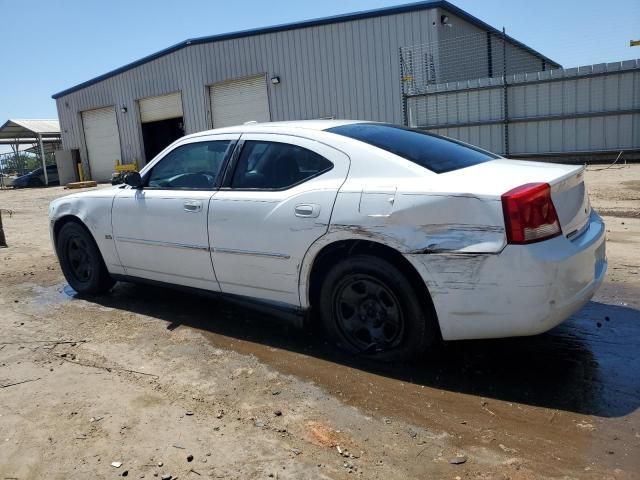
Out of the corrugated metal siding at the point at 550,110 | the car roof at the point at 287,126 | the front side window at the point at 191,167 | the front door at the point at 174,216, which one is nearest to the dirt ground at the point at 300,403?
the front door at the point at 174,216

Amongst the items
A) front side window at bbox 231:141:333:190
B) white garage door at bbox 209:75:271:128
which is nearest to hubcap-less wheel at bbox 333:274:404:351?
front side window at bbox 231:141:333:190

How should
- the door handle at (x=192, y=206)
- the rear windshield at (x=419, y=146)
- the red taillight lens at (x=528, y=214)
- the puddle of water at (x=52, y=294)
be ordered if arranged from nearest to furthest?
the red taillight lens at (x=528, y=214) → the rear windshield at (x=419, y=146) → the door handle at (x=192, y=206) → the puddle of water at (x=52, y=294)

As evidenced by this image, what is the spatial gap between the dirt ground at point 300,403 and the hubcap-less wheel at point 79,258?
31.4 inches

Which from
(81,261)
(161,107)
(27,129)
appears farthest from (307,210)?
(27,129)

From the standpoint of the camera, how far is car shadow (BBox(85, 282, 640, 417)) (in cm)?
315

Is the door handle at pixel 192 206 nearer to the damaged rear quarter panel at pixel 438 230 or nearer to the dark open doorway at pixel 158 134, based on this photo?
the damaged rear quarter panel at pixel 438 230

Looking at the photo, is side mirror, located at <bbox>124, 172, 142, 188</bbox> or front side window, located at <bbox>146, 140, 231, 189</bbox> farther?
side mirror, located at <bbox>124, 172, 142, 188</bbox>

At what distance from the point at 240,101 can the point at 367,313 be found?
2016 cm

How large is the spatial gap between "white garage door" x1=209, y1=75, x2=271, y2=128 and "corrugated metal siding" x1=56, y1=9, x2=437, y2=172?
1.02 ft

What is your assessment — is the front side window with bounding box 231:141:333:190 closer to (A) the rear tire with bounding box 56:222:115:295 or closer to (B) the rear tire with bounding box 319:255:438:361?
(B) the rear tire with bounding box 319:255:438:361

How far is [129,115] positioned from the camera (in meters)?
26.6

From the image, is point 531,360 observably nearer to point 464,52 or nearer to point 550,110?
point 550,110

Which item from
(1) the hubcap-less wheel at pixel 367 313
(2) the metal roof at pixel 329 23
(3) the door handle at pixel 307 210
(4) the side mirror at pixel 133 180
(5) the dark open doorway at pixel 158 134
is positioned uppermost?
(2) the metal roof at pixel 329 23

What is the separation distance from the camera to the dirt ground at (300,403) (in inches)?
104
